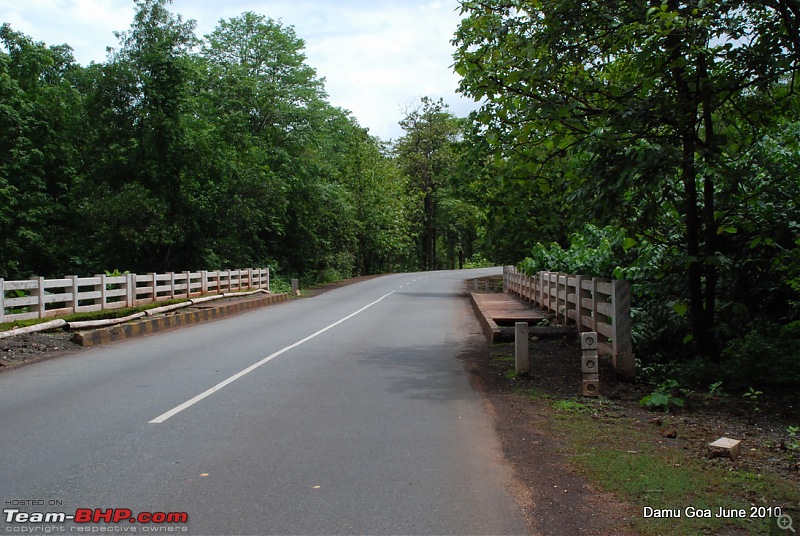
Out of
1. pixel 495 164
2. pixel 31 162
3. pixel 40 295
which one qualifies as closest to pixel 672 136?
pixel 495 164

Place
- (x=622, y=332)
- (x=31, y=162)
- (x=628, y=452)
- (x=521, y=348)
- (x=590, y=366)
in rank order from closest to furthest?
1. (x=628, y=452)
2. (x=590, y=366)
3. (x=622, y=332)
4. (x=521, y=348)
5. (x=31, y=162)

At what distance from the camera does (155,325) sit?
1645 centimetres

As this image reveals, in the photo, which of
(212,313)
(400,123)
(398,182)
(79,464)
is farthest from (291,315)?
(400,123)

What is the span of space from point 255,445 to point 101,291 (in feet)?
39.6

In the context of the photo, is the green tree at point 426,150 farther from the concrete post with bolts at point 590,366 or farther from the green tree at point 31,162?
the concrete post with bolts at point 590,366

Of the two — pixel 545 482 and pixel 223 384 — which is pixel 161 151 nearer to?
pixel 223 384

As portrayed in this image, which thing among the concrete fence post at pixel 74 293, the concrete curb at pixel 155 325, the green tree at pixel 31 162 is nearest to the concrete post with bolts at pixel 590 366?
the concrete curb at pixel 155 325

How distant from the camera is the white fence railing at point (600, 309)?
28.9 ft

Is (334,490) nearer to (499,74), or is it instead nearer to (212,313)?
(499,74)

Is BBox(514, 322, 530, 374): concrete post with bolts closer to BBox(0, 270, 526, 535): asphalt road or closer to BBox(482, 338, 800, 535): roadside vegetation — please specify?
BBox(482, 338, 800, 535): roadside vegetation

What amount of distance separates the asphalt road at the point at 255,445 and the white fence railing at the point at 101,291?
287 centimetres

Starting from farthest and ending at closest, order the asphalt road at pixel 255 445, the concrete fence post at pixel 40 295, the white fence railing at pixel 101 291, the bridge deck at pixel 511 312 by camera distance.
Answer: the bridge deck at pixel 511 312 → the concrete fence post at pixel 40 295 → the white fence railing at pixel 101 291 → the asphalt road at pixel 255 445

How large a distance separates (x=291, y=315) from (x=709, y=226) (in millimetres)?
13444

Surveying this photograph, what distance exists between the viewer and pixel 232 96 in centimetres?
3562
